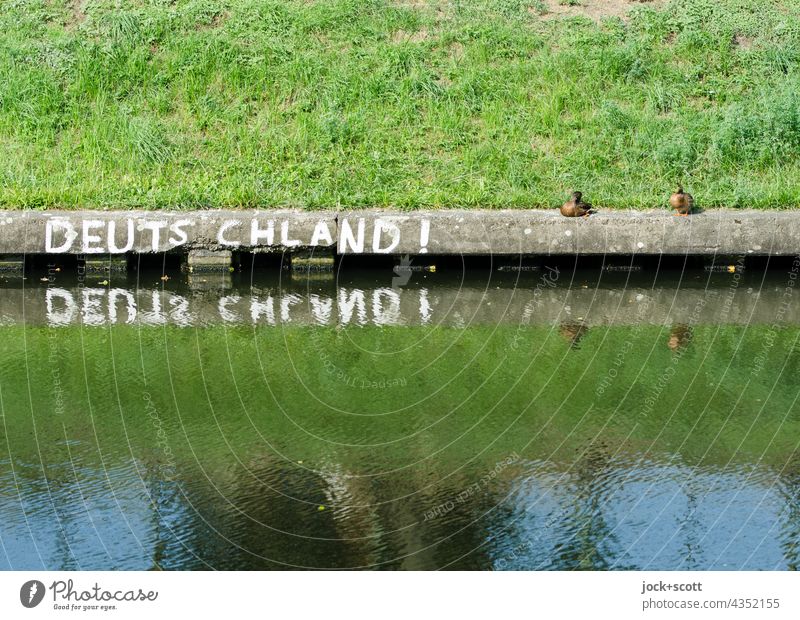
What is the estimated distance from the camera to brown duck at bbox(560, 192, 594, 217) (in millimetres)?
10047

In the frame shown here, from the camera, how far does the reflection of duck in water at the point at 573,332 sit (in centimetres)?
838

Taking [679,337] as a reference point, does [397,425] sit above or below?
below

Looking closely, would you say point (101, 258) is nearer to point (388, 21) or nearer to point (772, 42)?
point (388, 21)

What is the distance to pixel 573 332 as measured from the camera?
8.62 metres

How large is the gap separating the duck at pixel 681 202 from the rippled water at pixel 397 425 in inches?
26.5

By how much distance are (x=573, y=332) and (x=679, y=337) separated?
754mm

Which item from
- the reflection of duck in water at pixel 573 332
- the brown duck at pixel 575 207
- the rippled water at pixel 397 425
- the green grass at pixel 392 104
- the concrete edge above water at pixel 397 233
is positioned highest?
the green grass at pixel 392 104

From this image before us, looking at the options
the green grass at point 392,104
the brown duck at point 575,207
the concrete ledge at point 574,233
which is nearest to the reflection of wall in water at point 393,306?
the concrete ledge at point 574,233

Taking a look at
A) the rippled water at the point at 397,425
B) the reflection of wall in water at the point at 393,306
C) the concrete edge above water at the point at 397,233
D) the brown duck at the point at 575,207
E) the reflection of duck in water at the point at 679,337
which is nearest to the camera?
the rippled water at the point at 397,425

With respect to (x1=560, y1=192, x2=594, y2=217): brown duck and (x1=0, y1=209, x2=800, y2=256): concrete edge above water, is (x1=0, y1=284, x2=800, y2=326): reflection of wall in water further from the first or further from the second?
(x1=560, y1=192, x2=594, y2=217): brown duck

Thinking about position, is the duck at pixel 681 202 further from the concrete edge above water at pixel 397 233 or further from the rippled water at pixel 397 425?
the rippled water at pixel 397 425

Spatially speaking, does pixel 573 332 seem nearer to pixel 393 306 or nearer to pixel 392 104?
pixel 393 306

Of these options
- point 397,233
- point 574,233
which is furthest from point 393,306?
point 574,233

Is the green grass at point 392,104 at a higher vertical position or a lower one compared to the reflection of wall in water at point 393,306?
higher
